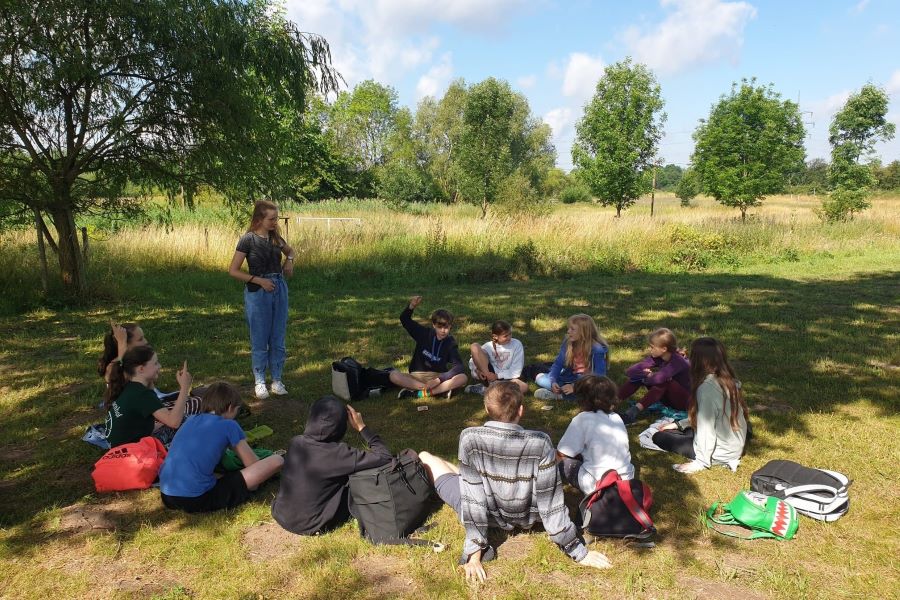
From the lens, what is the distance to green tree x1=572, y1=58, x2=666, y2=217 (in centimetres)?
2308

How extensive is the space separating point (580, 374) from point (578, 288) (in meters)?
7.11

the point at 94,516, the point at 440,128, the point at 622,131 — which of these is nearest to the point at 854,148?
the point at 622,131

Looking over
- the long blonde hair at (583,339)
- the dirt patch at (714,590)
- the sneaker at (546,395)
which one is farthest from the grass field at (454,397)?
the long blonde hair at (583,339)

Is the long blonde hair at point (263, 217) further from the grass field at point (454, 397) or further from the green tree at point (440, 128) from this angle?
the green tree at point (440, 128)

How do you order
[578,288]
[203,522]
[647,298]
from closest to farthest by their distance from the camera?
[203,522] < [647,298] < [578,288]

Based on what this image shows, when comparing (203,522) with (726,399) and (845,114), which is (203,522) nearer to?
(726,399)

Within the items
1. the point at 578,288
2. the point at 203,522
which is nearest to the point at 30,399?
the point at 203,522

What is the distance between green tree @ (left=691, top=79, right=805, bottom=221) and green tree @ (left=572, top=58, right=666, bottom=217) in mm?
2796

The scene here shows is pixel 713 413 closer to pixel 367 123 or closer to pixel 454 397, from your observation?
pixel 454 397

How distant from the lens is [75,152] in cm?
1055

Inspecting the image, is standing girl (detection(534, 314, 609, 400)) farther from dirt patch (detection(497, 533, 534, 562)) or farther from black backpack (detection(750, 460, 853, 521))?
dirt patch (detection(497, 533, 534, 562))

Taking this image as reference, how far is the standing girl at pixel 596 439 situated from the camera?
3.88 m

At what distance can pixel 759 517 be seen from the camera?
3723 millimetres

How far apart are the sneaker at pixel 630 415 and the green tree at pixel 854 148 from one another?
21404 mm
